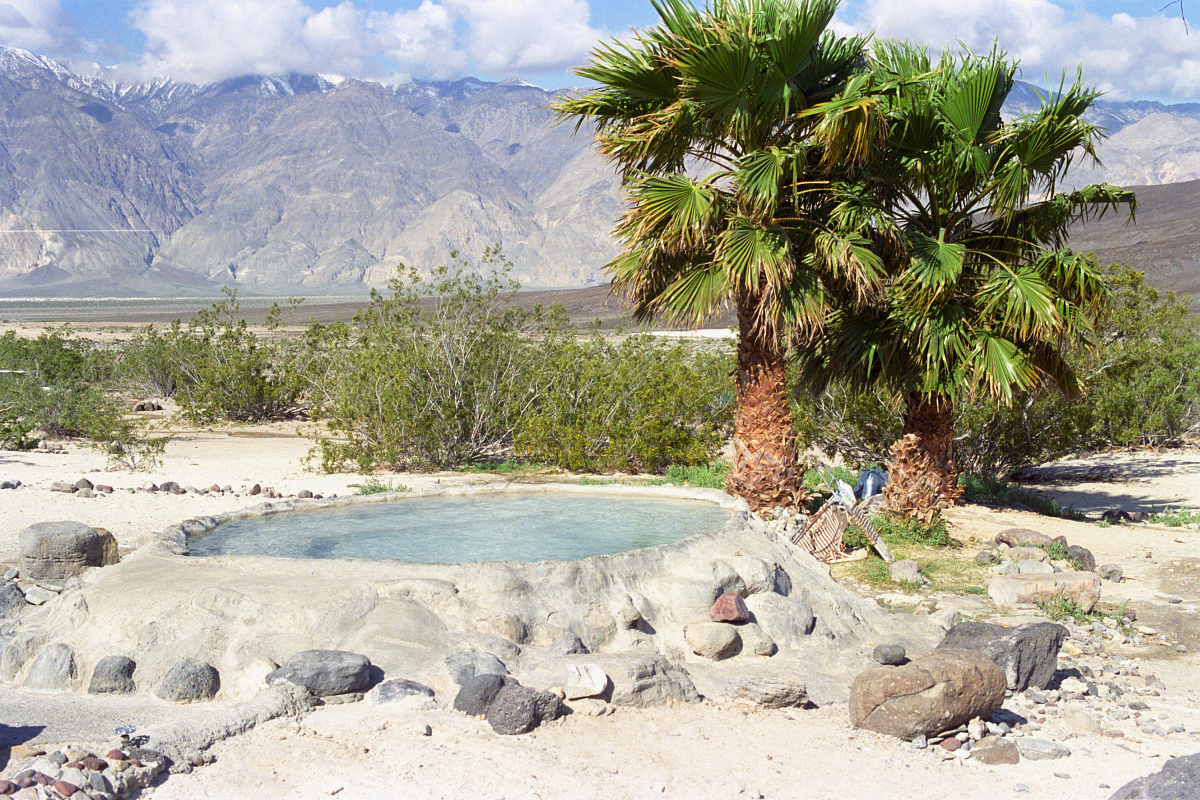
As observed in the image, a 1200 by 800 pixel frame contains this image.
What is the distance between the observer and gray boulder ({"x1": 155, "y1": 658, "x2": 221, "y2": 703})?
5141 millimetres

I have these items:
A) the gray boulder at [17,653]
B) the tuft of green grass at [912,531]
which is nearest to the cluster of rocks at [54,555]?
the gray boulder at [17,653]

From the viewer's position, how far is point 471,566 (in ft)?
20.0

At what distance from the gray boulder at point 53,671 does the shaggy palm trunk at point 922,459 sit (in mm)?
7354

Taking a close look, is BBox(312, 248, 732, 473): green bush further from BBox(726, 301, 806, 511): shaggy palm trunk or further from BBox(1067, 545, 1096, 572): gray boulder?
BBox(1067, 545, 1096, 572): gray boulder

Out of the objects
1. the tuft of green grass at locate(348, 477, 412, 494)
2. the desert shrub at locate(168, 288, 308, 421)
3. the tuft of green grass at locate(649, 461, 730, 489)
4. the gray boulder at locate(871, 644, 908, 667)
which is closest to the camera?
the gray boulder at locate(871, 644, 908, 667)

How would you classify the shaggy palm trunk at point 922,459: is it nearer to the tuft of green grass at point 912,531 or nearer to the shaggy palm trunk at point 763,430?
the tuft of green grass at point 912,531

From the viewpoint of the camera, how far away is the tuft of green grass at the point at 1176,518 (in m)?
10.3

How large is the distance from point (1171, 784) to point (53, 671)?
5.51 metres

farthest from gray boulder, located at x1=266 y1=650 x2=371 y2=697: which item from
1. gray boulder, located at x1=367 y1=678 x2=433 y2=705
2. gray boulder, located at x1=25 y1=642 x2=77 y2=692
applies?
gray boulder, located at x1=25 y1=642 x2=77 y2=692

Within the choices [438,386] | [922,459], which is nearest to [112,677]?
[922,459]

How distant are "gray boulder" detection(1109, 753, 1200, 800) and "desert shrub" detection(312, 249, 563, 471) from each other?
10.3m

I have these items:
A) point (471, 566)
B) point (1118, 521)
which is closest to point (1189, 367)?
point (1118, 521)

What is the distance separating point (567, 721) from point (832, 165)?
5717 mm

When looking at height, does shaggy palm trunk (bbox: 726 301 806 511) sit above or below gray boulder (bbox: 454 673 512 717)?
above
